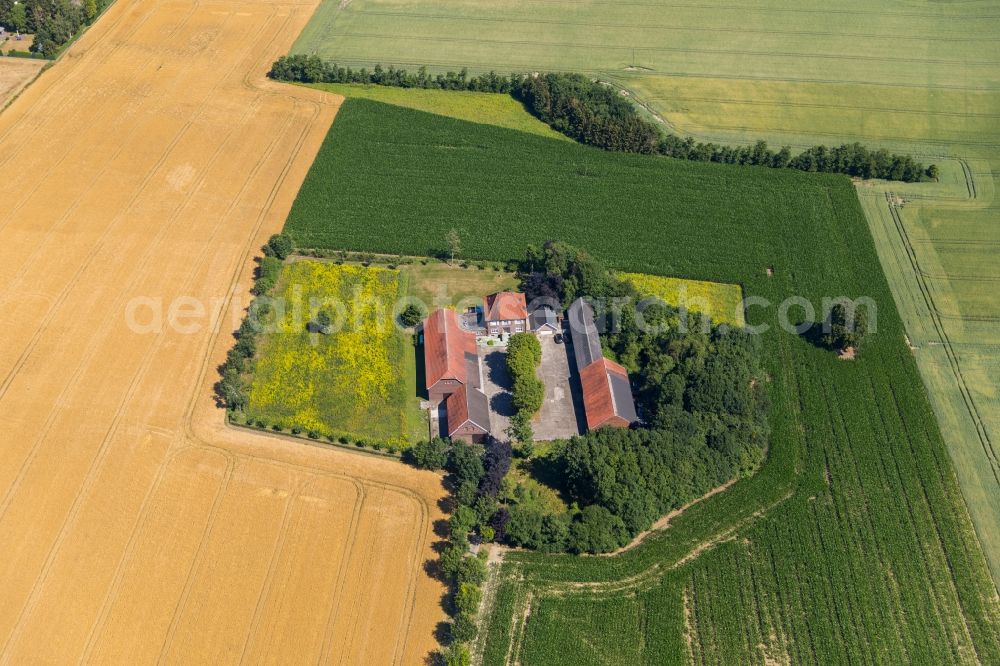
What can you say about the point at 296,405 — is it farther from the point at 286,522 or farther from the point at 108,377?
the point at 108,377

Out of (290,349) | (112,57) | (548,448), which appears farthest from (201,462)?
(112,57)

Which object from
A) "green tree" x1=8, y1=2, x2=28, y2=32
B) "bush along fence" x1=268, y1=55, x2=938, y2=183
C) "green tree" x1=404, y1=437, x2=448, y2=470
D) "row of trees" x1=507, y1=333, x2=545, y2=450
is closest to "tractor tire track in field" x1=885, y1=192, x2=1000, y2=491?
"bush along fence" x1=268, y1=55, x2=938, y2=183

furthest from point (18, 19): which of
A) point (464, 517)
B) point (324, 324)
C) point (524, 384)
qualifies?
point (464, 517)

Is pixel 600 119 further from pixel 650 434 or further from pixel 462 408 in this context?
pixel 650 434

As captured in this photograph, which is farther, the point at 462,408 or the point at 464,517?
the point at 462,408

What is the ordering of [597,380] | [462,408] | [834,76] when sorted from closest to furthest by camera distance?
[462,408] < [597,380] < [834,76]

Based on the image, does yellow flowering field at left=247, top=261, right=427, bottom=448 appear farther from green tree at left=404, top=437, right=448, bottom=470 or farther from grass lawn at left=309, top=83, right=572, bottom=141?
grass lawn at left=309, top=83, right=572, bottom=141

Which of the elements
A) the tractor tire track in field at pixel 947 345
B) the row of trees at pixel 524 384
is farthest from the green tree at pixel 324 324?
the tractor tire track in field at pixel 947 345
